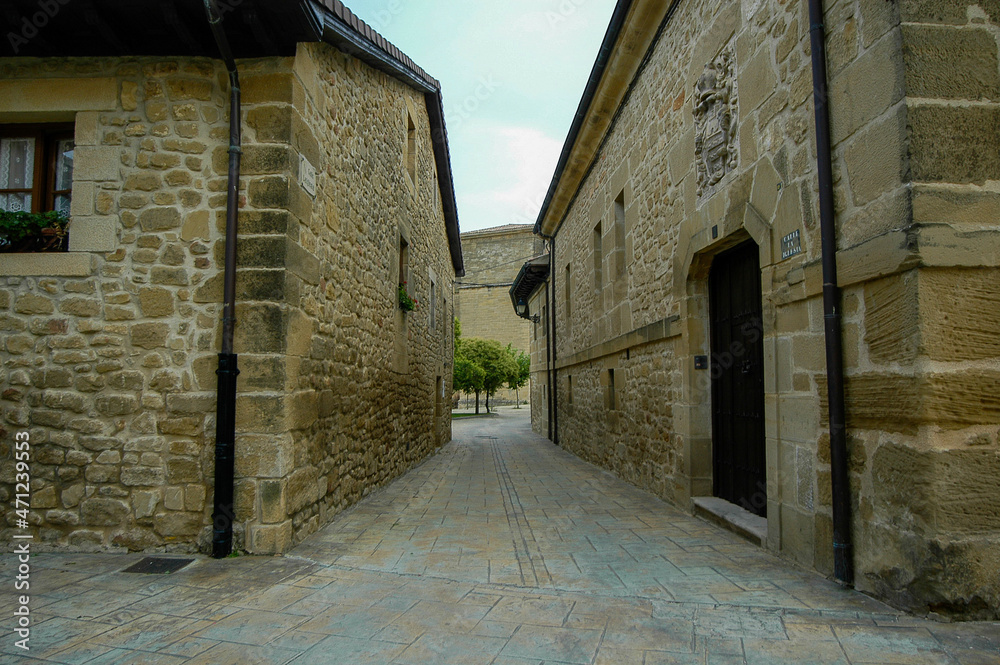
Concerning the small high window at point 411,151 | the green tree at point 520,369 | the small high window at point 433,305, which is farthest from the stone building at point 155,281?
the green tree at point 520,369

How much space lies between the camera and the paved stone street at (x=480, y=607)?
239cm

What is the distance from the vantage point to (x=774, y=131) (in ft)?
12.8

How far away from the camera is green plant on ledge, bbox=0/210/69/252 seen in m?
4.11

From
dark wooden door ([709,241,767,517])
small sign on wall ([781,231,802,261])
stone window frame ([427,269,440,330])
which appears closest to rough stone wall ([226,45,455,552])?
stone window frame ([427,269,440,330])

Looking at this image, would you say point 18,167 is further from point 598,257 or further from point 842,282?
point 598,257

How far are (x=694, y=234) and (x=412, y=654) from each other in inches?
168

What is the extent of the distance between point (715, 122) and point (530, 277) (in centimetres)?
1111

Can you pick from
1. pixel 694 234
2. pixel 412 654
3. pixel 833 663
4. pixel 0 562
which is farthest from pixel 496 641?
pixel 694 234

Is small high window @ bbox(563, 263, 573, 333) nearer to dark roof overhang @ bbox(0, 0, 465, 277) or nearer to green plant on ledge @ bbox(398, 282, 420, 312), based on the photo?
green plant on ledge @ bbox(398, 282, 420, 312)

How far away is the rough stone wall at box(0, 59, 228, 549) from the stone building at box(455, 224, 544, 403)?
105 ft

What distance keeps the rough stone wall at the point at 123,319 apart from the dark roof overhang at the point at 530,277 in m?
11.1

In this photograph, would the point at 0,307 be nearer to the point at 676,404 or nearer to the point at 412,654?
the point at 412,654

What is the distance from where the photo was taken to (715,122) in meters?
4.82
